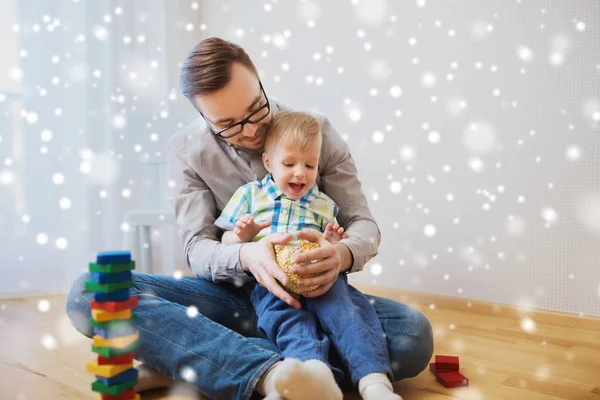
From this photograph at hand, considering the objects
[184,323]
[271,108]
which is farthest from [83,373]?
[271,108]

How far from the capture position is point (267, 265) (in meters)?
1.23

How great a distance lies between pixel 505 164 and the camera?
6.52ft

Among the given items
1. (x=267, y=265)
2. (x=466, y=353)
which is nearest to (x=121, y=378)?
(x=267, y=265)

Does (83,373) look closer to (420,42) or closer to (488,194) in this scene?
(488,194)

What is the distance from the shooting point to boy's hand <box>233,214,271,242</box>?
4.21 feet

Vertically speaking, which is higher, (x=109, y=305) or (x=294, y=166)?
(x=294, y=166)

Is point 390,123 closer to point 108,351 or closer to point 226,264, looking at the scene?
point 226,264

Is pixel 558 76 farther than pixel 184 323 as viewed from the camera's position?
Yes

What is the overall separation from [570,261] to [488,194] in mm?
354

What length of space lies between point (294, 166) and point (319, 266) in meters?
0.26

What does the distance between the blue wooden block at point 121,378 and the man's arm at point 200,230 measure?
39 cm

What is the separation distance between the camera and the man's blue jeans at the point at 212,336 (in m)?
1.12

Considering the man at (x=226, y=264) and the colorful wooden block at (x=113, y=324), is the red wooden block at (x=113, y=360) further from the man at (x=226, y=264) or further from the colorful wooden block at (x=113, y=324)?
the man at (x=226, y=264)

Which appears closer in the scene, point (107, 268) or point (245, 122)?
point (107, 268)
